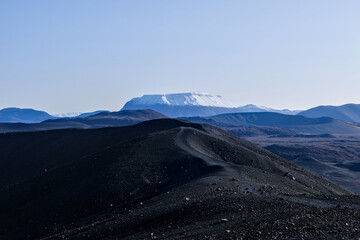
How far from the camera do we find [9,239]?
81.3ft

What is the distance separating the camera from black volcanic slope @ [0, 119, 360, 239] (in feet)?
48.4

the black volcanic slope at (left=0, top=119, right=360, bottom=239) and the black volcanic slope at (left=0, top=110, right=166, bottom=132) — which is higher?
the black volcanic slope at (left=0, top=110, right=166, bottom=132)

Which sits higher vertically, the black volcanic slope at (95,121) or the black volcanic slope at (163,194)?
the black volcanic slope at (95,121)

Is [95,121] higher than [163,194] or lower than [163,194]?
higher

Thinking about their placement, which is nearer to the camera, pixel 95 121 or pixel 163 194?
pixel 163 194

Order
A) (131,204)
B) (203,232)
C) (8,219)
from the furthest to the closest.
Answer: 1. (8,219)
2. (131,204)
3. (203,232)

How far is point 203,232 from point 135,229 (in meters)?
3.92

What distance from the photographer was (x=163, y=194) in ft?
74.6

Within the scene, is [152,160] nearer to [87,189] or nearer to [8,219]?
[87,189]

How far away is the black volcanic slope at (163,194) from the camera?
1476 centimetres

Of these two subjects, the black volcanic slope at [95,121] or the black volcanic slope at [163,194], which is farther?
the black volcanic slope at [95,121]

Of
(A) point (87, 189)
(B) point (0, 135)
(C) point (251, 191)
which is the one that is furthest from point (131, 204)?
(B) point (0, 135)

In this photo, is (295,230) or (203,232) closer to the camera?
(295,230)

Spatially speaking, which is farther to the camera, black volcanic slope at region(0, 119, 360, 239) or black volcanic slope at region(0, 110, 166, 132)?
black volcanic slope at region(0, 110, 166, 132)
